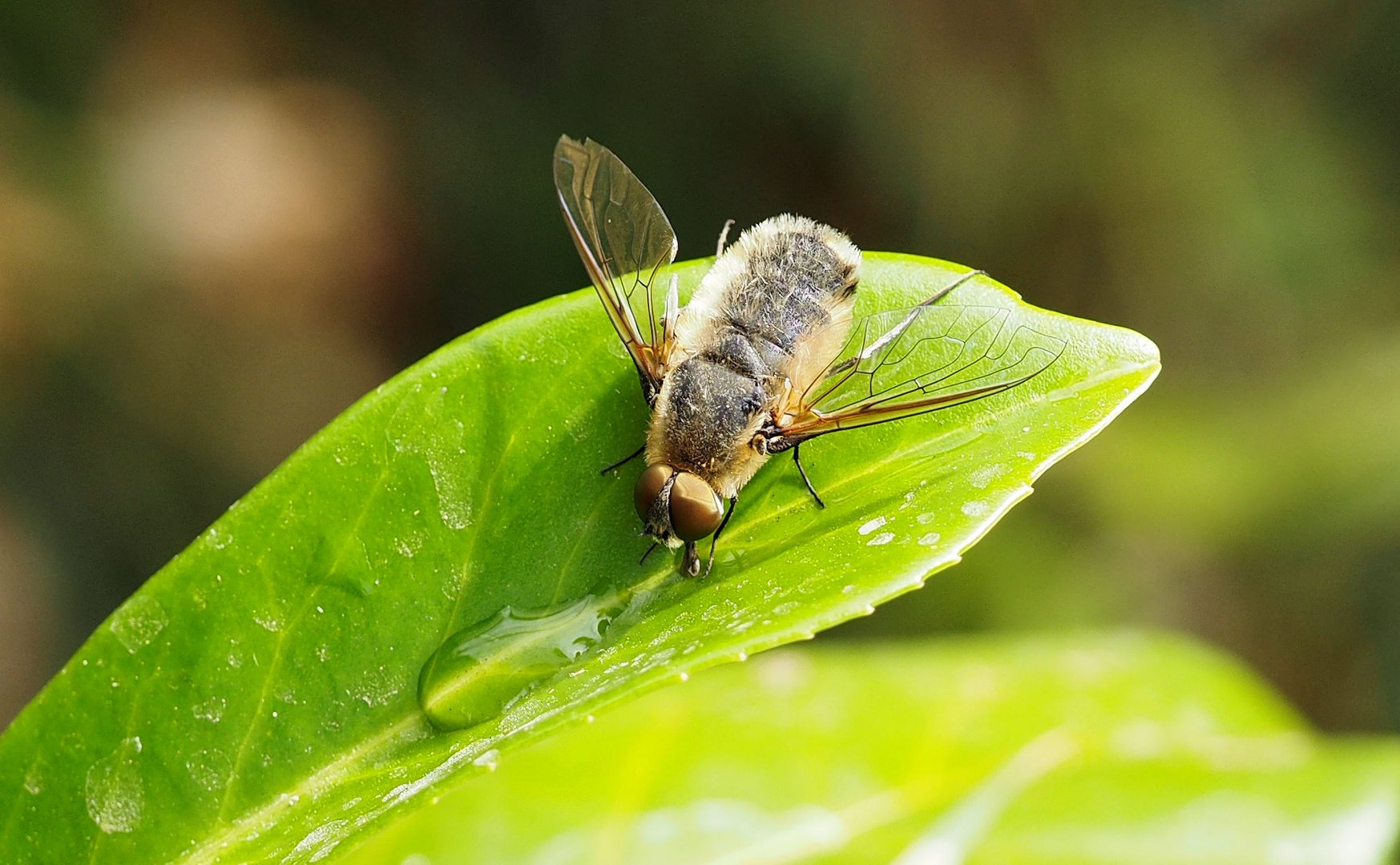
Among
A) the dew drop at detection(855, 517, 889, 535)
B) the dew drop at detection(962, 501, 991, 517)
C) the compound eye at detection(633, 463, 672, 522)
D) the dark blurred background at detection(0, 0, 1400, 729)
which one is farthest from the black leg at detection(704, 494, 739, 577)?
the dark blurred background at detection(0, 0, 1400, 729)

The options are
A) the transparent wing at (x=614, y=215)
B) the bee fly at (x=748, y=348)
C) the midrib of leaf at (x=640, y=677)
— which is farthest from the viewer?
the transparent wing at (x=614, y=215)

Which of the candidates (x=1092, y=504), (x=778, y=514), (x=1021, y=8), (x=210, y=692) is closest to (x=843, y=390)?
(x=778, y=514)

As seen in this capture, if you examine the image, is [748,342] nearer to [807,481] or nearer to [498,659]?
[807,481]

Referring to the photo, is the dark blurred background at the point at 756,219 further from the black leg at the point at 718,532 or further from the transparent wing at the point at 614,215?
the black leg at the point at 718,532

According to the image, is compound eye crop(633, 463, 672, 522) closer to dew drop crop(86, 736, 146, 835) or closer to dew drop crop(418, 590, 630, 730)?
dew drop crop(418, 590, 630, 730)

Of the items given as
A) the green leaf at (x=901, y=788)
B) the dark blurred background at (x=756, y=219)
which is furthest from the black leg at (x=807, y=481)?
the dark blurred background at (x=756, y=219)

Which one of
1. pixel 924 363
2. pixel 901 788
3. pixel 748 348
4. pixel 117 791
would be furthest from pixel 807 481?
pixel 117 791
